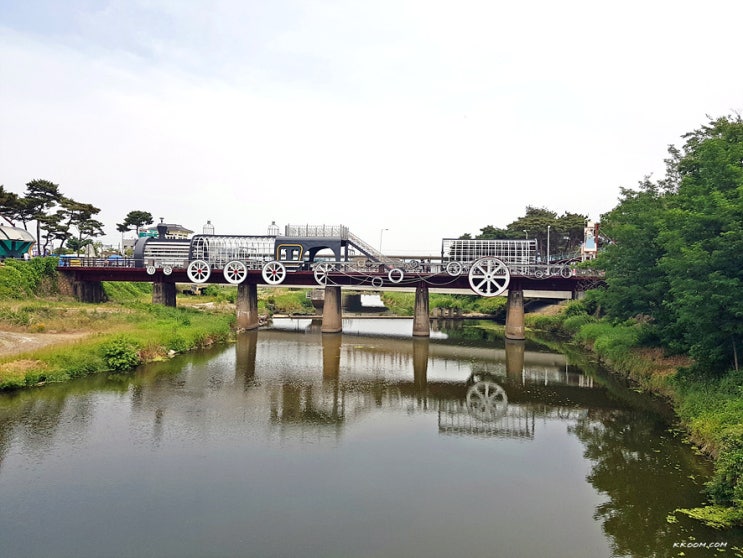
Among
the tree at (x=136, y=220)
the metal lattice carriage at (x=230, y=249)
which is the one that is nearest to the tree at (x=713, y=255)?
the metal lattice carriage at (x=230, y=249)

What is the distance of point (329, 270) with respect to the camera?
5194cm

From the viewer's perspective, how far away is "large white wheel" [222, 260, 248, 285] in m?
52.3

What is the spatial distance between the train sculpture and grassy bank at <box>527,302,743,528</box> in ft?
32.3

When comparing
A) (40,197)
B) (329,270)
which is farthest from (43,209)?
(329,270)

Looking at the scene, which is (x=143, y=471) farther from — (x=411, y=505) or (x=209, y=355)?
A: (x=209, y=355)

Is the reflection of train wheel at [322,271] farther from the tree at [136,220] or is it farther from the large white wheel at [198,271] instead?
the tree at [136,220]

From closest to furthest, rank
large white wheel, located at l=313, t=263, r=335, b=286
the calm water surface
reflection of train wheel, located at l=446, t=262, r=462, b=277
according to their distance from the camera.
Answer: the calm water surface < reflection of train wheel, located at l=446, t=262, r=462, b=277 < large white wheel, located at l=313, t=263, r=335, b=286

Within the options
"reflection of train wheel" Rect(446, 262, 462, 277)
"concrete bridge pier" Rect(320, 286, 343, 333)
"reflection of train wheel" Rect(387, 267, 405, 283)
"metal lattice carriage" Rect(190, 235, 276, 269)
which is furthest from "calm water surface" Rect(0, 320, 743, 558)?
"metal lattice carriage" Rect(190, 235, 276, 269)

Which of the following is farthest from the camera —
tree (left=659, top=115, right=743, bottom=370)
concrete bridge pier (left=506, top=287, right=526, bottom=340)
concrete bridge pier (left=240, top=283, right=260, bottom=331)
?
concrete bridge pier (left=240, top=283, right=260, bottom=331)

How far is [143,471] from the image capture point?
16938 mm

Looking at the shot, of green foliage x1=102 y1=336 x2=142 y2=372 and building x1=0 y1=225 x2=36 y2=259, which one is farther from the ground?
building x1=0 y1=225 x2=36 y2=259

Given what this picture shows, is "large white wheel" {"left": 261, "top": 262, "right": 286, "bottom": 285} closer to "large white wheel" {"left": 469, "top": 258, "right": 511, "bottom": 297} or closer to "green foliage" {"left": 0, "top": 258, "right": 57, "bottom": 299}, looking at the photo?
"large white wheel" {"left": 469, "top": 258, "right": 511, "bottom": 297}

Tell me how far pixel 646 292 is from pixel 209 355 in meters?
29.7

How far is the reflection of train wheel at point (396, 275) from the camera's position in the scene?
1976 inches
